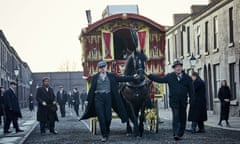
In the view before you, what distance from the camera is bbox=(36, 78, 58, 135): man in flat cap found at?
60.5 ft

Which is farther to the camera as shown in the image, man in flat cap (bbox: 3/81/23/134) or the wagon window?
the wagon window

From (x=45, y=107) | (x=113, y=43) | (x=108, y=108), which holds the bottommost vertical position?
(x=45, y=107)

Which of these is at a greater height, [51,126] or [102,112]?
[102,112]

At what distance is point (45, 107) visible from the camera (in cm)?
1866

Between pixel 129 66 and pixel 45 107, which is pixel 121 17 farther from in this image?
pixel 45 107

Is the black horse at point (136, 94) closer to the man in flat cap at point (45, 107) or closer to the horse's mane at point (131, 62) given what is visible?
the horse's mane at point (131, 62)

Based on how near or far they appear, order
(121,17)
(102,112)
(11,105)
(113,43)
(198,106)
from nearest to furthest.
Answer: (102,112) → (198,106) → (121,17) → (113,43) → (11,105)

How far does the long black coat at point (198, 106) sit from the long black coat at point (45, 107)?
4.72 meters

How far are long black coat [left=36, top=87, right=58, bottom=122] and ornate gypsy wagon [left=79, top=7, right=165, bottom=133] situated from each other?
1413mm

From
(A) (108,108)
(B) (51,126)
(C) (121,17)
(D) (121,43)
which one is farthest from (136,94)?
(D) (121,43)

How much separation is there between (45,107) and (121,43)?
12.3 feet

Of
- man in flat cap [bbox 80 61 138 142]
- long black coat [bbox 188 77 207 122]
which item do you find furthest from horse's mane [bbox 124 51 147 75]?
long black coat [bbox 188 77 207 122]

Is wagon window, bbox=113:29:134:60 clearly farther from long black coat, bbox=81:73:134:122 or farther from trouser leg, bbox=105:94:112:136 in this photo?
trouser leg, bbox=105:94:112:136

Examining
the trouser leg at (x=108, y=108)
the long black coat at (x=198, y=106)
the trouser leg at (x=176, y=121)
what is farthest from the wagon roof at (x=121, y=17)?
the trouser leg at (x=176, y=121)
